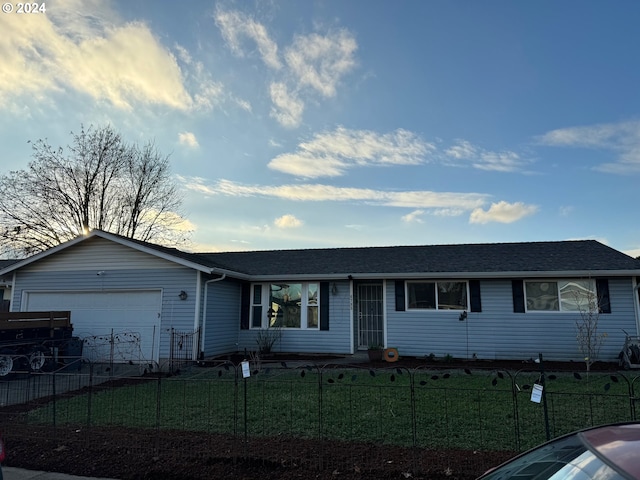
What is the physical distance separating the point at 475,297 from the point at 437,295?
3.75 feet

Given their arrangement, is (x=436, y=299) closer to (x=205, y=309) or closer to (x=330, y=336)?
(x=330, y=336)

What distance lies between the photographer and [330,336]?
43.6 feet

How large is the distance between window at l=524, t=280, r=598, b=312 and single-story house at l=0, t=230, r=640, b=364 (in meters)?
0.03

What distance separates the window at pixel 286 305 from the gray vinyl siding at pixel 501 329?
2.63 metres

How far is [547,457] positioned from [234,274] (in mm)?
11534

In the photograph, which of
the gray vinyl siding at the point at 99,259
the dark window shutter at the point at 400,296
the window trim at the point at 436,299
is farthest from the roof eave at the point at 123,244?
the window trim at the point at 436,299

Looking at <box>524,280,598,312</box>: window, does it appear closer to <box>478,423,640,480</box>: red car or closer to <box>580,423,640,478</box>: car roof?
<box>478,423,640,480</box>: red car

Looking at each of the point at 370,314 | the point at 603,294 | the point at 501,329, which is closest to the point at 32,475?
the point at 370,314

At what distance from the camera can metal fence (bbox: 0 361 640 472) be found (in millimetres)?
4536

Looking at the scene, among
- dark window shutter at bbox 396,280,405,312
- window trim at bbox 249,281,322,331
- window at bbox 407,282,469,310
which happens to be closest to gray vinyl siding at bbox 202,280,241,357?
window trim at bbox 249,281,322,331

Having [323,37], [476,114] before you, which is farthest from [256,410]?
[476,114]

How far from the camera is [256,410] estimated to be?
21.4 ft

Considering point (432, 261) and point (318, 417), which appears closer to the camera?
point (318, 417)

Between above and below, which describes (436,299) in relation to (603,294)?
below
